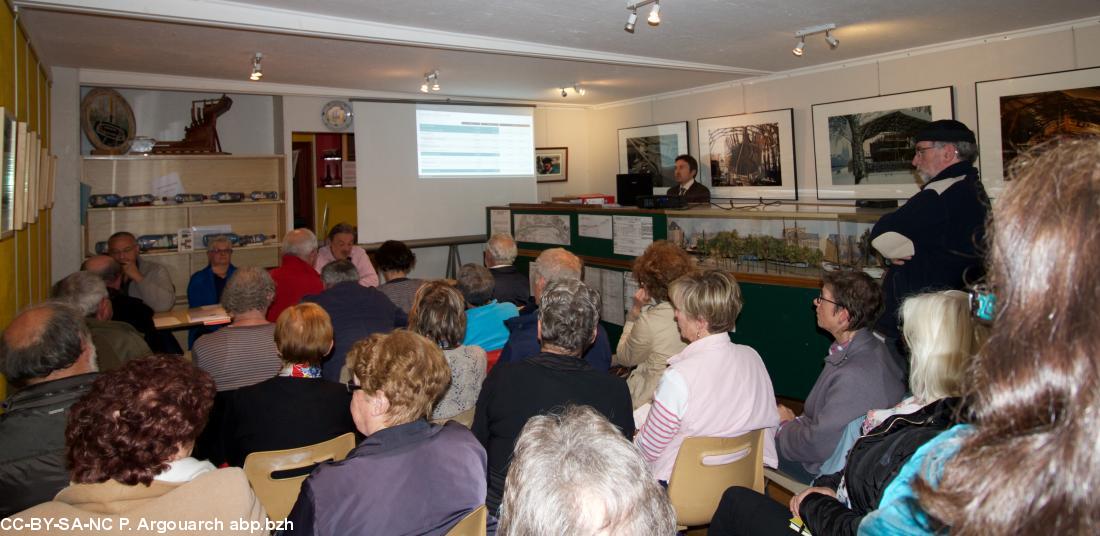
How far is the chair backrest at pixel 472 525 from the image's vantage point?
169 centimetres

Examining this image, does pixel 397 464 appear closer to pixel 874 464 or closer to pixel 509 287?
pixel 874 464

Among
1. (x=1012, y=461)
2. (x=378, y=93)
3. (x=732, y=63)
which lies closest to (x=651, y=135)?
(x=732, y=63)

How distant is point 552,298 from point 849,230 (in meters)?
2.75

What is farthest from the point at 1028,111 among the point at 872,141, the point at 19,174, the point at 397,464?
the point at 19,174

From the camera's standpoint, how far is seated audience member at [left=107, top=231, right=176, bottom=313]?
5086 mm

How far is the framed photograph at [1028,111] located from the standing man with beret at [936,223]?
2.13m

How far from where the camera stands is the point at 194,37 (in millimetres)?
5020

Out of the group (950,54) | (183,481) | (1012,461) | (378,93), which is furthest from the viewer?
(378,93)

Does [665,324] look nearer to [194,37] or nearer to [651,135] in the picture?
[194,37]

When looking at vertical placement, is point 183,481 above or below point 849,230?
below

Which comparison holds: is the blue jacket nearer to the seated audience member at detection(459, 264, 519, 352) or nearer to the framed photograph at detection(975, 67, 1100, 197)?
the seated audience member at detection(459, 264, 519, 352)

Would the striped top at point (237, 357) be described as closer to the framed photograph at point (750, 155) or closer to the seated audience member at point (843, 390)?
the seated audience member at point (843, 390)

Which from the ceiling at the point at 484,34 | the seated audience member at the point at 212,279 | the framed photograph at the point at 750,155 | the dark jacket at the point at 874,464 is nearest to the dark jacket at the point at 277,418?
the dark jacket at the point at 874,464

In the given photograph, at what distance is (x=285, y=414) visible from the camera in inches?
93.9
